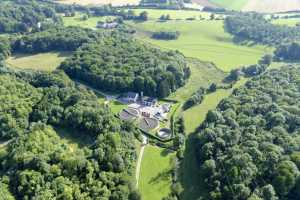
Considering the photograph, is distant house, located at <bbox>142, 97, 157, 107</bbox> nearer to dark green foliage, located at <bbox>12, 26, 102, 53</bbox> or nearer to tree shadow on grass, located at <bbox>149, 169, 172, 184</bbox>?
tree shadow on grass, located at <bbox>149, 169, 172, 184</bbox>

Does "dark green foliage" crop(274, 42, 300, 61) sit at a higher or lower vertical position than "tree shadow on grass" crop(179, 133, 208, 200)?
higher

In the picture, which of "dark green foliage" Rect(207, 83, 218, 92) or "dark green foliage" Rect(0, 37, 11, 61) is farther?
"dark green foliage" Rect(0, 37, 11, 61)

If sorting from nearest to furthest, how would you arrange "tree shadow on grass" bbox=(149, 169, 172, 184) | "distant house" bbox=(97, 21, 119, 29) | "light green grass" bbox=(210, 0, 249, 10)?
Result: "tree shadow on grass" bbox=(149, 169, 172, 184) → "distant house" bbox=(97, 21, 119, 29) → "light green grass" bbox=(210, 0, 249, 10)

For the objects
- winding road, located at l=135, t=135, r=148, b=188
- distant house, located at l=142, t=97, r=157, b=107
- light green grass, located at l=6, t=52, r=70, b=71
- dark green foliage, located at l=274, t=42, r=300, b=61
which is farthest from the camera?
dark green foliage, located at l=274, t=42, r=300, b=61

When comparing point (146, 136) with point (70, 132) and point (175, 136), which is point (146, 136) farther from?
point (70, 132)

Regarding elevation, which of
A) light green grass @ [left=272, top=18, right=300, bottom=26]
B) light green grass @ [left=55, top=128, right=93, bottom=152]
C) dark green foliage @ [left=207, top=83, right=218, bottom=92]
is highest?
light green grass @ [left=272, top=18, right=300, bottom=26]

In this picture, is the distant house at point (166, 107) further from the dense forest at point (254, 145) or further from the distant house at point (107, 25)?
the distant house at point (107, 25)

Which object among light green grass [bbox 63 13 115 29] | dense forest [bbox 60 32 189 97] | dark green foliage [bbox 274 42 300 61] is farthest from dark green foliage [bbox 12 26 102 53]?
dark green foliage [bbox 274 42 300 61]

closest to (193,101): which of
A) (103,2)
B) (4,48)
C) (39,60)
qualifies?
(39,60)
